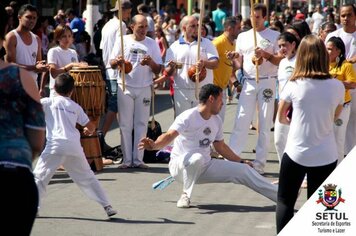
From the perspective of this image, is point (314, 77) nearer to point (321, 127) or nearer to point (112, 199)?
point (321, 127)

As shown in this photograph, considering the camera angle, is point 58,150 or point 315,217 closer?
point 315,217

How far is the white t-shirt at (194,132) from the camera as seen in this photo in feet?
31.2

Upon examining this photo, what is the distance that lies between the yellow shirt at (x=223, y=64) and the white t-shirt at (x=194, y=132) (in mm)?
3728

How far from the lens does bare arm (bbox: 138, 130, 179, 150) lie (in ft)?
29.3

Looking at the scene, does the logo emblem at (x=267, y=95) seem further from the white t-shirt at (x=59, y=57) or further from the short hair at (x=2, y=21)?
the short hair at (x=2, y=21)

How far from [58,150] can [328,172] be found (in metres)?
2.67

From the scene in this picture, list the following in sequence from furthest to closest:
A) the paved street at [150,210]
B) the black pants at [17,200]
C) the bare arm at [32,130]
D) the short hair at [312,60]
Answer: the paved street at [150,210] < the short hair at [312,60] < the bare arm at [32,130] < the black pants at [17,200]

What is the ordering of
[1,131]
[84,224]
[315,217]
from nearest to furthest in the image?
1. [1,131]
2. [315,217]
3. [84,224]

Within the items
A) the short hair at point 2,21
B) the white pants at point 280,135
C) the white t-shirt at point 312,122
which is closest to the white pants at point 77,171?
the white t-shirt at point 312,122

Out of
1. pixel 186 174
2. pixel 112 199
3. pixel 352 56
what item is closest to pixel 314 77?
pixel 186 174

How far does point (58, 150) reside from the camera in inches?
349

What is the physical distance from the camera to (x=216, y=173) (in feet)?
31.1

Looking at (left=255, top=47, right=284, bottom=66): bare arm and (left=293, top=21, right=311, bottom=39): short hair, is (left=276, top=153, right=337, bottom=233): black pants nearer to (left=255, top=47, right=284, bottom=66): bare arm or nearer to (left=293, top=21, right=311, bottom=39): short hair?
(left=255, top=47, right=284, bottom=66): bare arm

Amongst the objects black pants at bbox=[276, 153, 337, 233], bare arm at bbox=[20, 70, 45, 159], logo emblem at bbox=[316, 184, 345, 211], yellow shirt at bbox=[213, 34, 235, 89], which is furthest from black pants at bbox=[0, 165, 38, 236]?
yellow shirt at bbox=[213, 34, 235, 89]
